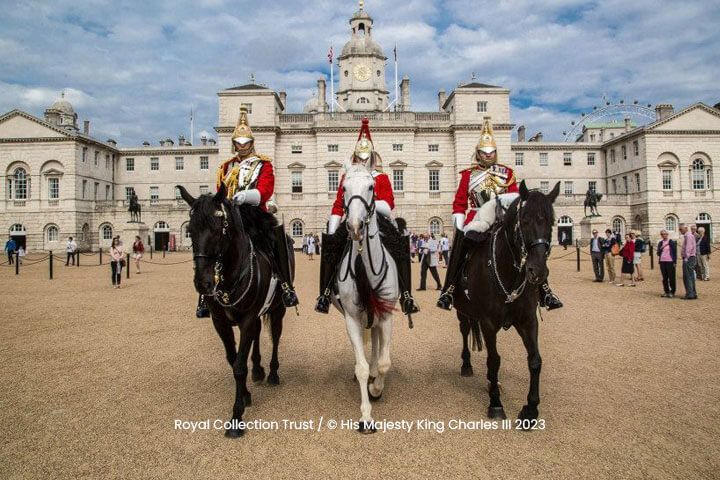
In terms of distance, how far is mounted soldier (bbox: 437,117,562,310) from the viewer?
16.0 ft

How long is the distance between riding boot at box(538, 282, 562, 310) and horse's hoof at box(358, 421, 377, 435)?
228cm

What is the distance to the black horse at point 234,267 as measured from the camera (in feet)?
12.8

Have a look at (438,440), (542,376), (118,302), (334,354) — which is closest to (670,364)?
(542,376)

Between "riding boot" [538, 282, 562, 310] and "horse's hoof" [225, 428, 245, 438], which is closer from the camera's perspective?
"horse's hoof" [225, 428, 245, 438]

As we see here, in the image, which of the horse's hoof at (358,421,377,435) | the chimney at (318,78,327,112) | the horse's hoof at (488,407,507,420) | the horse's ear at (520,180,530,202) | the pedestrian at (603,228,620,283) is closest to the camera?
the horse's ear at (520,180,530,202)

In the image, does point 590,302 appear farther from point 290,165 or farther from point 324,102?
point 324,102

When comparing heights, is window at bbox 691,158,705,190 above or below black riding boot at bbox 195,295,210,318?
above

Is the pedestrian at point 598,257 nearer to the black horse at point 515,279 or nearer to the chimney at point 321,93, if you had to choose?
the black horse at point 515,279

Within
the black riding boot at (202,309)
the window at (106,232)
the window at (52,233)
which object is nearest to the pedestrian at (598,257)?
the black riding boot at (202,309)

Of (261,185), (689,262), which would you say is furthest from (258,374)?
(689,262)

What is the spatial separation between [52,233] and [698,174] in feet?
224

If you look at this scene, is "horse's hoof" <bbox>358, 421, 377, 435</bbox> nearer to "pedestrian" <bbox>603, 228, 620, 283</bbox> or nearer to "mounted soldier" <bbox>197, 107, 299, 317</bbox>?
"mounted soldier" <bbox>197, 107, 299, 317</bbox>

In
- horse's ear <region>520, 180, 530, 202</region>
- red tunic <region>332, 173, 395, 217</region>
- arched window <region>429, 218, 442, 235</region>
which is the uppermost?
arched window <region>429, 218, 442, 235</region>

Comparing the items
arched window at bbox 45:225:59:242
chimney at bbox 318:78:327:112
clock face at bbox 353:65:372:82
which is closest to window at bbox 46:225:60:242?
arched window at bbox 45:225:59:242
